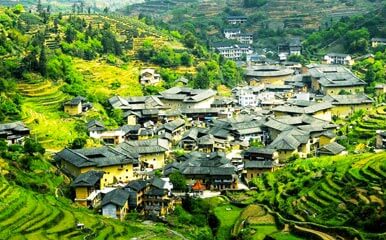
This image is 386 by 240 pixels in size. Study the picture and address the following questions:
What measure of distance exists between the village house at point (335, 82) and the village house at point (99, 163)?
18402mm

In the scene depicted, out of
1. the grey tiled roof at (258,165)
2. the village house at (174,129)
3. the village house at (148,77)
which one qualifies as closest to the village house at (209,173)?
the grey tiled roof at (258,165)

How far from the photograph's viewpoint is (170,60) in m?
46.2

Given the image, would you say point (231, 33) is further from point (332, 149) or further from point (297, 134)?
point (332, 149)

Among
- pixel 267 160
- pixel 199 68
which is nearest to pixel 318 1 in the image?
pixel 199 68

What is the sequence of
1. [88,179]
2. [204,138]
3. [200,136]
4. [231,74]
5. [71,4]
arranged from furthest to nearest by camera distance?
[71,4] < [231,74] < [200,136] < [204,138] < [88,179]

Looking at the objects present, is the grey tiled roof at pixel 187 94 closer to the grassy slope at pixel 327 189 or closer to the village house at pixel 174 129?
the village house at pixel 174 129

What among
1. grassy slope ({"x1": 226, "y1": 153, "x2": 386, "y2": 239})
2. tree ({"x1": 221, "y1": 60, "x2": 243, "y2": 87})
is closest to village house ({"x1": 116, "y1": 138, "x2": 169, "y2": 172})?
grassy slope ({"x1": 226, "y1": 153, "x2": 386, "y2": 239})

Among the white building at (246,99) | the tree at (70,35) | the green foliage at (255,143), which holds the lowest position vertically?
the green foliage at (255,143)

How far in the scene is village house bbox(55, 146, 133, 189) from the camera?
2566 cm

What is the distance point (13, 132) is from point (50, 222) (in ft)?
27.8

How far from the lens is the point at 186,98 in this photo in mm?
38219

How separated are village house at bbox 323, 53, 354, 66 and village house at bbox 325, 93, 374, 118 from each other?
12.8 m

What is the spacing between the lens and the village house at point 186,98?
1500 inches

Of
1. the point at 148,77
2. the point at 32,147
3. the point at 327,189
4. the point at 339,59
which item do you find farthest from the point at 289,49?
the point at 327,189
